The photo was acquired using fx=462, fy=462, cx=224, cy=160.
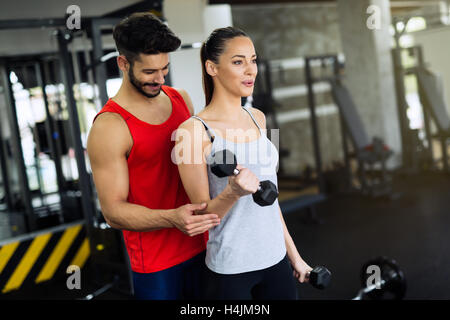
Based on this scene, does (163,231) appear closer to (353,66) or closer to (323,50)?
(353,66)

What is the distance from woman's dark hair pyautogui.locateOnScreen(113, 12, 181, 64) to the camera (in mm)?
970

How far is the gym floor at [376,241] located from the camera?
117 inches

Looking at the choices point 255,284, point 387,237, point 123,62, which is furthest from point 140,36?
point 387,237

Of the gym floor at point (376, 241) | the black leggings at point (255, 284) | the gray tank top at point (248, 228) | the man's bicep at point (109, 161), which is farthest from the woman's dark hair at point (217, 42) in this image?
the gym floor at point (376, 241)

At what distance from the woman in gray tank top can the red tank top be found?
0.38ft

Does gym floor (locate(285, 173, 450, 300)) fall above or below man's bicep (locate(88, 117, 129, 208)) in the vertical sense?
below

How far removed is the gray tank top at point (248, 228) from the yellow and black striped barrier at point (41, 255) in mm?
2728

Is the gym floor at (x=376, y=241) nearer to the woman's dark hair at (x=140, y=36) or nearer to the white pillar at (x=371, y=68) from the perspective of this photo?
the white pillar at (x=371, y=68)

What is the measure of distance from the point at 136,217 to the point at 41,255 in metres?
2.83

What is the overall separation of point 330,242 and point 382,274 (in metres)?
1.50

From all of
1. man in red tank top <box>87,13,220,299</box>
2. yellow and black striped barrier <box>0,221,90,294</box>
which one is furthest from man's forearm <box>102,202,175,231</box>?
yellow and black striped barrier <box>0,221,90,294</box>

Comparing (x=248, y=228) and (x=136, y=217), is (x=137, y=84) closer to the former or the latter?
(x=136, y=217)

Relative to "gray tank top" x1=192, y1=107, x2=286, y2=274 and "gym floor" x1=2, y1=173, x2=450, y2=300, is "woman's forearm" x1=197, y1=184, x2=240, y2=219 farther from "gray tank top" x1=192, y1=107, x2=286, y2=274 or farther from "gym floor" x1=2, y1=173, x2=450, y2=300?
"gym floor" x1=2, y1=173, x2=450, y2=300

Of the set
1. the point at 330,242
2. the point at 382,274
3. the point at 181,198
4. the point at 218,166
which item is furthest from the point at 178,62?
the point at 218,166
